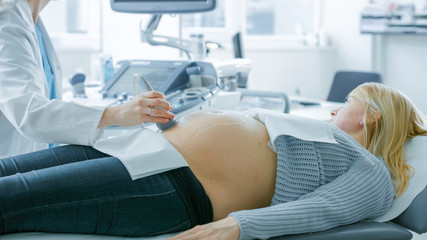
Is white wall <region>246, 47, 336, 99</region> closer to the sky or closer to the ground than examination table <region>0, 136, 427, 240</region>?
closer to the sky

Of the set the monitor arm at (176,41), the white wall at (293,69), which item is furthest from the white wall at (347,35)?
the monitor arm at (176,41)

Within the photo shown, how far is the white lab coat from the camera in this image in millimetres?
1383

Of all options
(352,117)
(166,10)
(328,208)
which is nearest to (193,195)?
(328,208)

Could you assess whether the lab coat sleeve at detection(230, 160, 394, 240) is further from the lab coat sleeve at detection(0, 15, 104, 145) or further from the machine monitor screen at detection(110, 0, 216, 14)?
the machine monitor screen at detection(110, 0, 216, 14)

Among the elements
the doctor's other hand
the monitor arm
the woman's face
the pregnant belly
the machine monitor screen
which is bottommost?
the pregnant belly

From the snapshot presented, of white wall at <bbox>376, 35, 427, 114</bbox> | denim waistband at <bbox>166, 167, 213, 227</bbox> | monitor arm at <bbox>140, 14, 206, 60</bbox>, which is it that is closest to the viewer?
denim waistband at <bbox>166, 167, 213, 227</bbox>

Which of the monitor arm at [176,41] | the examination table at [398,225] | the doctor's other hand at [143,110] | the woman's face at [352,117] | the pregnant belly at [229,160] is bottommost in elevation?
the examination table at [398,225]

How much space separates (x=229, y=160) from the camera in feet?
4.66

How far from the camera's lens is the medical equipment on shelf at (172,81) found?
6.97 feet

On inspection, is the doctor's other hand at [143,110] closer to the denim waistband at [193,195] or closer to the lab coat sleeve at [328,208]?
the denim waistband at [193,195]

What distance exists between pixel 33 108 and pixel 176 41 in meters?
1.29

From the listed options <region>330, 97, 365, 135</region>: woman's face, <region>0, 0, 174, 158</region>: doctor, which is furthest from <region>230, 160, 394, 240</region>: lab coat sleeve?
<region>0, 0, 174, 158</region>: doctor

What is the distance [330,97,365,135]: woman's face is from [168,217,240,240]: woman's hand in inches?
25.2

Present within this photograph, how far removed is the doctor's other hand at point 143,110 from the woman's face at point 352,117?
623 mm
